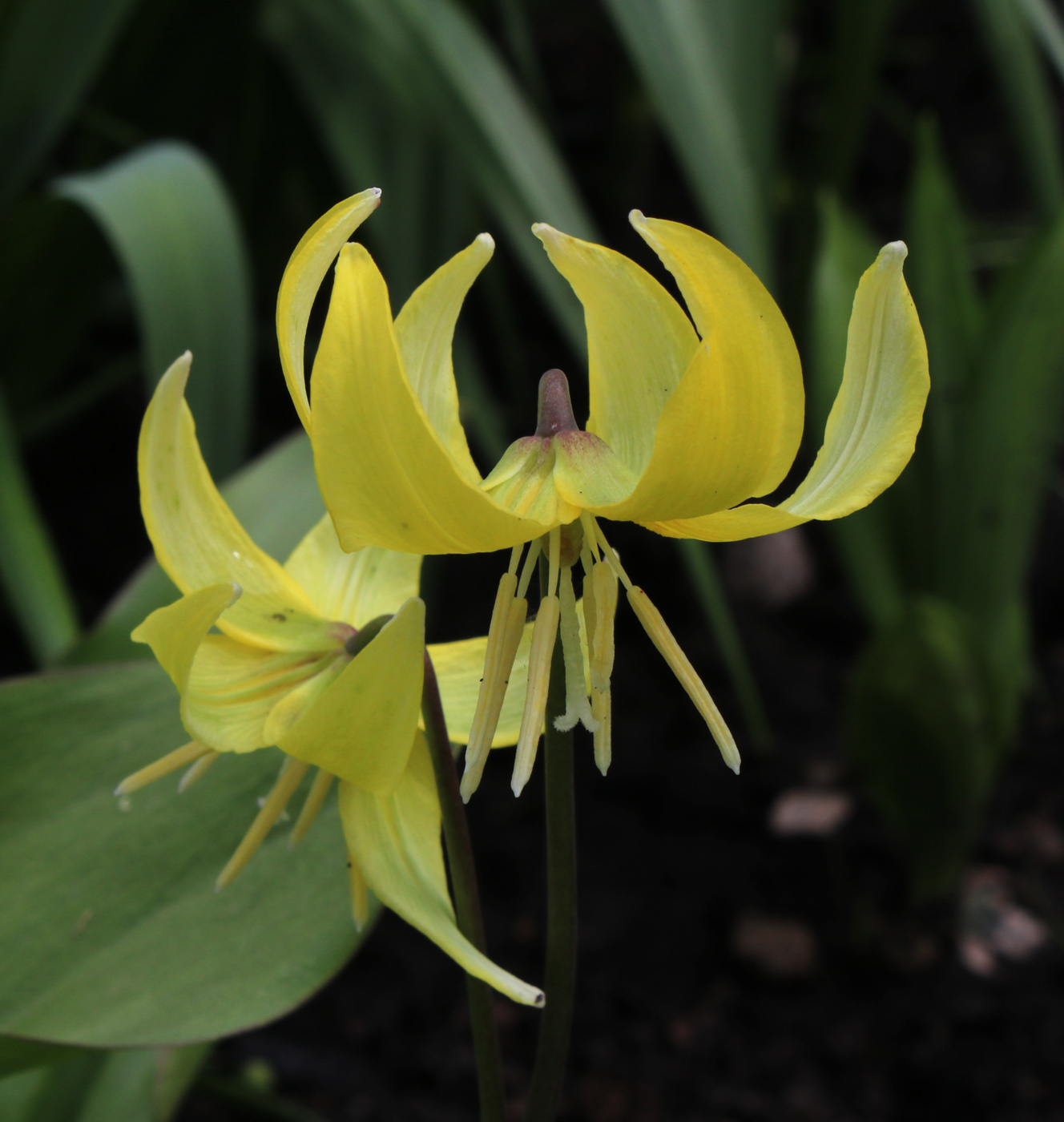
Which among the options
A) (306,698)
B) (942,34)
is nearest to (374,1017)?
(306,698)

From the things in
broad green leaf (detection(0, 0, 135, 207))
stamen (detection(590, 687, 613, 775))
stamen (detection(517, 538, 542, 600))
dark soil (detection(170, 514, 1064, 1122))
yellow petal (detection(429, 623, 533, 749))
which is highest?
broad green leaf (detection(0, 0, 135, 207))

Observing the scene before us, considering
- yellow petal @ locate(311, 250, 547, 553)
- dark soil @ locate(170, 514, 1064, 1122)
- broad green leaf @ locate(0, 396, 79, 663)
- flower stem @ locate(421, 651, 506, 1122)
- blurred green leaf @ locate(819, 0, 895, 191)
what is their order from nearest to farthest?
yellow petal @ locate(311, 250, 547, 553), flower stem @ locate(421, 651, 506, 1122), broad green leaf @ locate(0, 396, 79, 663), dark soil @ locate(170, 514, 1064, 1122), blurred green leaf @ locate(819, 0, 895, 191)

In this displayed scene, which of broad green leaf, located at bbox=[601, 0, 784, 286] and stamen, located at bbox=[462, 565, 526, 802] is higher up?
broad green leaf, located at bbox=[601, 0, 784, 286]

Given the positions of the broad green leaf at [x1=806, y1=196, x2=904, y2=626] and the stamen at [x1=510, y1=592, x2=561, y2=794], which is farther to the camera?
the broad green leaf at [x1=806, y1=196, x2=904, y2=626]

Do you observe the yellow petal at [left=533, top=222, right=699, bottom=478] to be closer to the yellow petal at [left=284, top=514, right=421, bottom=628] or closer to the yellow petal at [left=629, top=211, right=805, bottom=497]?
the yellow petal at [left=629, top=211, right=805, bottom=497]

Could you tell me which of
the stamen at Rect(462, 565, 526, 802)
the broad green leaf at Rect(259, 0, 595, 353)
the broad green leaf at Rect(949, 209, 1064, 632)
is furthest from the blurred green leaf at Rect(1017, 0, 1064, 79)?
the stamen at Rect(462, 565, 526, 802)

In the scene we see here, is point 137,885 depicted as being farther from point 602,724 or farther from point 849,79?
point 849,79

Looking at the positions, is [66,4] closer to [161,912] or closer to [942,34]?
[161,912]

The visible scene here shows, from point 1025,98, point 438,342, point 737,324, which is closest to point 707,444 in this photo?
point 737,324
